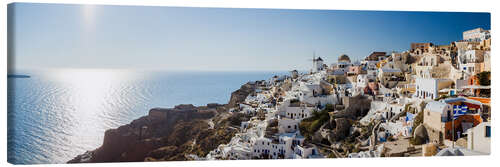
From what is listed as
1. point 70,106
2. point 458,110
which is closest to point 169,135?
point 70,106

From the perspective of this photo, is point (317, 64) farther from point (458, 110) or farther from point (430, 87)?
point (458, 110)

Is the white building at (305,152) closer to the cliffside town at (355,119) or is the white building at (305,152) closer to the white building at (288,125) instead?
the cliffside town at (355,119)

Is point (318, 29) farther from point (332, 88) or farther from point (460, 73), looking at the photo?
point (460, 73)

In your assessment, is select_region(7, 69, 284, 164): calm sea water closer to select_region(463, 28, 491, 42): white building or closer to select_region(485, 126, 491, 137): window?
select_region(463, 28, 491, 42): white building

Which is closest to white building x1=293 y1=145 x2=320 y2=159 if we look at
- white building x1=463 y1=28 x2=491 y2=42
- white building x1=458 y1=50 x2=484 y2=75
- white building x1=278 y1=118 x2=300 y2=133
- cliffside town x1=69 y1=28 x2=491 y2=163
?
cliffside town x1=69 y1=28 x2=491 y2=163

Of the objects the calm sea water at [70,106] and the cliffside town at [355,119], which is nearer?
the calm sea water at [70,106]

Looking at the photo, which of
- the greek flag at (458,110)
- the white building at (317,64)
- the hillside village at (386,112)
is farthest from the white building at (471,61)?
the white building at (317,64)
